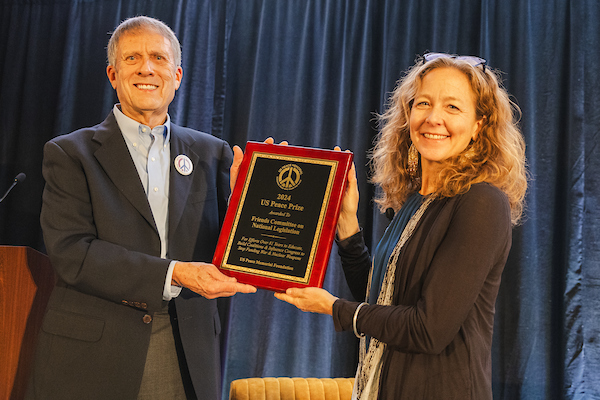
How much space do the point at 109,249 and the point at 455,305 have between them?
1214 millimetres

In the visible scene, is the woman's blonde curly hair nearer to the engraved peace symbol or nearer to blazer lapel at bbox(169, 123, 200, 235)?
the engraved peace symbol

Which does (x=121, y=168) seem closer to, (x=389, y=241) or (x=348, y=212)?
(x=348, y=212)

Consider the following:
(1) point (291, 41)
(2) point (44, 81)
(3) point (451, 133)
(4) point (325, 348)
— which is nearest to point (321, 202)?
(3) point (451, 133)

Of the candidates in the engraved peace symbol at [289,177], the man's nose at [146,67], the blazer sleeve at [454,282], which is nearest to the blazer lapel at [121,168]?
the man's nose at [146,67]

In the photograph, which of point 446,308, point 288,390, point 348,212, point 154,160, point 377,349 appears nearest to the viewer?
point 446,308

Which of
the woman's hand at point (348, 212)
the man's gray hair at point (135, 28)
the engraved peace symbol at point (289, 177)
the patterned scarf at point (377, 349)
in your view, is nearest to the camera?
the patterned scarf at point (377, 349)

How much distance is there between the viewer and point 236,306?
12.8 ft

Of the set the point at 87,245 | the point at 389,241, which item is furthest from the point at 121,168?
the point at 389,241

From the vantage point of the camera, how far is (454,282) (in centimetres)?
151

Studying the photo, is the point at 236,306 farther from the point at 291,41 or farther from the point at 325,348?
the point at 291,41

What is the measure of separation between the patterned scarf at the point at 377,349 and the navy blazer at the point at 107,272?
2.20 ft

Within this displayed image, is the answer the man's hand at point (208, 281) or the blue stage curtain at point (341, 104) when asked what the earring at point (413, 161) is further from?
the blue stage curtain at point (341, 104)

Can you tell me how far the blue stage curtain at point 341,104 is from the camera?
351 cm

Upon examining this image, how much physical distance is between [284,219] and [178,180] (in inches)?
21.3
